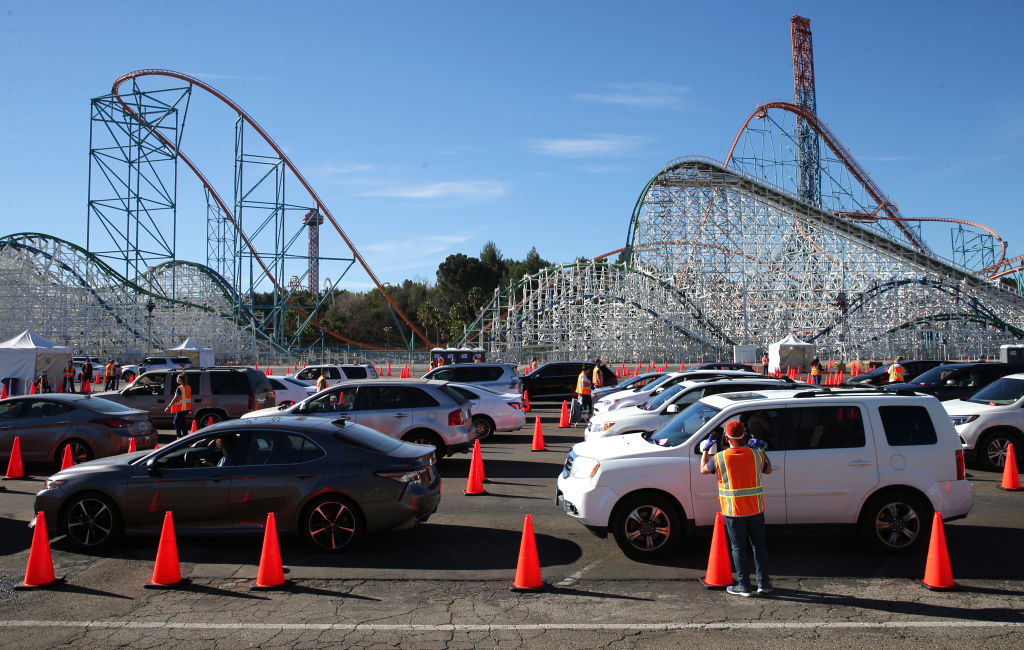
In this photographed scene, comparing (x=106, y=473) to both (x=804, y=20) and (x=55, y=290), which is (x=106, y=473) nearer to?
(x=55, y=290)

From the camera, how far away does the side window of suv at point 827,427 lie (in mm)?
7449

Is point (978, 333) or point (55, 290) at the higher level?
point (55, 290)

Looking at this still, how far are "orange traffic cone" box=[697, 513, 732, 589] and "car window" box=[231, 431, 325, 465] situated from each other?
3.82 metres

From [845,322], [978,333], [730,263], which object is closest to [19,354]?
[730,263]

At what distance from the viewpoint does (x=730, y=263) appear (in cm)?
4697

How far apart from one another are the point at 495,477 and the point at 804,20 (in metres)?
72.9

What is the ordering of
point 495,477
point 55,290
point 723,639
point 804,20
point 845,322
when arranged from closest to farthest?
point 723,639
point 495,477
point 55,290
point 845,322
point 804,20

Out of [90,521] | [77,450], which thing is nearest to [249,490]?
[90,521]

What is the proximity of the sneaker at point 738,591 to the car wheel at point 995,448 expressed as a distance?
7864 mm

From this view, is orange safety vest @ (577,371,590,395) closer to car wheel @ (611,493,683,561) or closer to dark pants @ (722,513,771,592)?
car wheel @ (611,493,683,561)

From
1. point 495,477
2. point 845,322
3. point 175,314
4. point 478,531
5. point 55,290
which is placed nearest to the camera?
point 478,531

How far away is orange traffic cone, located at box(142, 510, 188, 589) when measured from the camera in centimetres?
668

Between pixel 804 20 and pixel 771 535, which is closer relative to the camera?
pixel 771 535

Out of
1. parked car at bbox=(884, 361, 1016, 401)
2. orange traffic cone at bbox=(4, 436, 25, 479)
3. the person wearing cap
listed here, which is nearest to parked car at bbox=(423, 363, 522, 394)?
parked car at bbox=(884, 361, 1016, 401)
